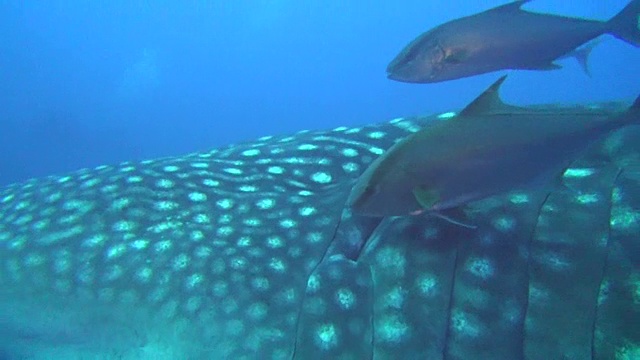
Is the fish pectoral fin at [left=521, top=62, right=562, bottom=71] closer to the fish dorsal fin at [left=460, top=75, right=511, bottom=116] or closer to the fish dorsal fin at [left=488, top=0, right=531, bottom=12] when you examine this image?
the fish dorsal fin at [left=488, top=0, right=531, bottom=12]

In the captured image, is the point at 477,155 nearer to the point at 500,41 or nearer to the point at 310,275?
the point at 310,275

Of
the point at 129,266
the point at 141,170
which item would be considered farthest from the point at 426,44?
the point at 129,266

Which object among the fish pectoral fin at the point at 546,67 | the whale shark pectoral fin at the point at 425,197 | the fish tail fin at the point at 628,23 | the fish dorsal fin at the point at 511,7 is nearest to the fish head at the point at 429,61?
the fish dorsal fin at the point at 511,7

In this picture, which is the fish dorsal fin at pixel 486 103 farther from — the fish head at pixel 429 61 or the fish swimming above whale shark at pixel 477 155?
the fish head at pixel 429 61

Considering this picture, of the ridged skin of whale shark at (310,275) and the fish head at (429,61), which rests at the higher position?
the fish head at (429,61)

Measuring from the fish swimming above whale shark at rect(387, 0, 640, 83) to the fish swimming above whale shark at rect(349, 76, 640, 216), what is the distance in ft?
4.34

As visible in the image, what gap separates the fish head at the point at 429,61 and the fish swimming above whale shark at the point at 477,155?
1.31m

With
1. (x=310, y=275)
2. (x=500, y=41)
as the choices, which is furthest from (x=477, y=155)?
(x=500, y=41)

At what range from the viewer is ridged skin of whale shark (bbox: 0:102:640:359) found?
6.55 feet

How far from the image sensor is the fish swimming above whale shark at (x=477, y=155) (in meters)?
1.98

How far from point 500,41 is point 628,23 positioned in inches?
30.4

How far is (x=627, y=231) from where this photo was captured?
2.00m

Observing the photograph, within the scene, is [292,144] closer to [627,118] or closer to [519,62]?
[519,62]

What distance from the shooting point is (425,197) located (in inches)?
76.9
